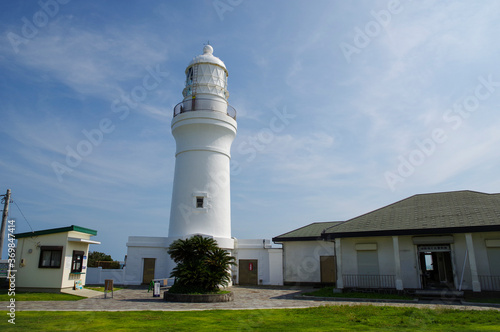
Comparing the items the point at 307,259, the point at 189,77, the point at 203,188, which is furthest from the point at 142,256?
the point at 189,77

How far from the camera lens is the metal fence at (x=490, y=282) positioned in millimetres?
14163

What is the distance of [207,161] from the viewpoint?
2180cm

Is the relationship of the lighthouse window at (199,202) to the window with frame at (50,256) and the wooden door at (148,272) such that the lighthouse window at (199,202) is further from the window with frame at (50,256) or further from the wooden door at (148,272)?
the window with frame at (50,256)

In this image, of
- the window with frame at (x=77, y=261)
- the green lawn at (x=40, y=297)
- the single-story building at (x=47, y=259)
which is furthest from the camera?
the window with frame at (x=77, y=261)

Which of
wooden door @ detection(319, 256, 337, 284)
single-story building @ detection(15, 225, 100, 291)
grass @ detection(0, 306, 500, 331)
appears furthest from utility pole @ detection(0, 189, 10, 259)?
wooden door @ detection(319, 256, 337, 284)

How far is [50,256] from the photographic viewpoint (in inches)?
651

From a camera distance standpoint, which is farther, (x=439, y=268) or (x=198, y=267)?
(x=439, y=268)

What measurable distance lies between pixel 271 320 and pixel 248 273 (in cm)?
1379

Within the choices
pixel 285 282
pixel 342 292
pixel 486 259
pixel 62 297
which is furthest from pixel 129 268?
pixel 486 259

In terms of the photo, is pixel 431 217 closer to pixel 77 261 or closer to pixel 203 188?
pixel 203 188

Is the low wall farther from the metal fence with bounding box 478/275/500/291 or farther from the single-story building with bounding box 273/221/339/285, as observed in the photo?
the metal fence with bounding box 478/275/500/291

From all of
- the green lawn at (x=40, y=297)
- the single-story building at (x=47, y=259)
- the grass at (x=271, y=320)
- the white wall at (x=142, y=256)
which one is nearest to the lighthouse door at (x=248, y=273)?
the white wall at (x=142, y=256)

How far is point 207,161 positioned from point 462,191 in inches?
560

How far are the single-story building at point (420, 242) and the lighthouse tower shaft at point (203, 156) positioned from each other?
24.5 feet
